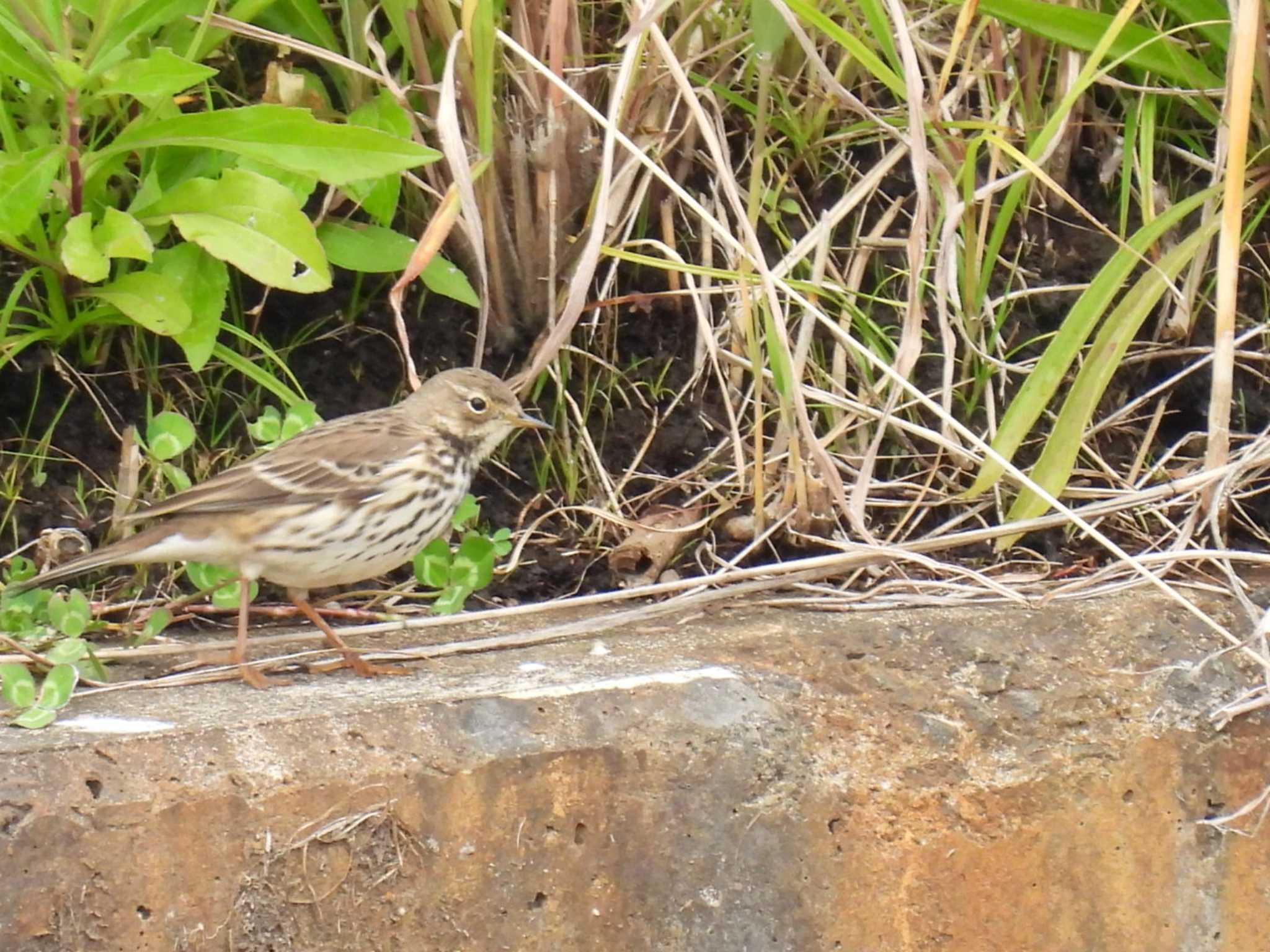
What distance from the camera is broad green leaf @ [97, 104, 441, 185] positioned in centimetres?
346

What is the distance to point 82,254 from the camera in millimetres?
3539

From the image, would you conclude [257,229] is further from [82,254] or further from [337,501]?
[337,501]

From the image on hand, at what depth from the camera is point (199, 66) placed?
11.1 ft

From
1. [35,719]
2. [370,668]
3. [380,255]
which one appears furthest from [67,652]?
[380,255]

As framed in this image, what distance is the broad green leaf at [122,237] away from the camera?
139 inches

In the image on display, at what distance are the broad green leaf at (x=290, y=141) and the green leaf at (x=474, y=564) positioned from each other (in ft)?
3.03

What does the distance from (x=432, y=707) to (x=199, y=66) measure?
1.45 m

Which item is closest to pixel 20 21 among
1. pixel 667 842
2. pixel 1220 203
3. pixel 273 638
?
pixel 273 638

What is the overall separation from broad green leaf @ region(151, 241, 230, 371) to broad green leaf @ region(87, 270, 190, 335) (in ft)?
0.08

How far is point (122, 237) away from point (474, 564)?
1.10 metres

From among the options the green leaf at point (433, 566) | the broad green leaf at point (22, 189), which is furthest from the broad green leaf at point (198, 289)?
the green leaf at point (433, 566)

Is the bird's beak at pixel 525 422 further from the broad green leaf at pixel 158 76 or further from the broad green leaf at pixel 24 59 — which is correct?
the broad green leaf at pixel 24 59

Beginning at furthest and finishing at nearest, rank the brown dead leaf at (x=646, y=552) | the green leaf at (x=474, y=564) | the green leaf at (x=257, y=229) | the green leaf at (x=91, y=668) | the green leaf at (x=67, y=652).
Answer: the brown dead leaf at (x=646, y=552)
the green leaf at (x=474, y=564)
the green leaf at (x=257, y=229)
the green leaf at (x=91, y=668)
the green leaf at (x=67, y=652)

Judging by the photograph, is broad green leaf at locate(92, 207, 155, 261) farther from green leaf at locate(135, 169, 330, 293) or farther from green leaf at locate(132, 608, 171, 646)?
green leaf at locate(132, 608, 171, 646)
